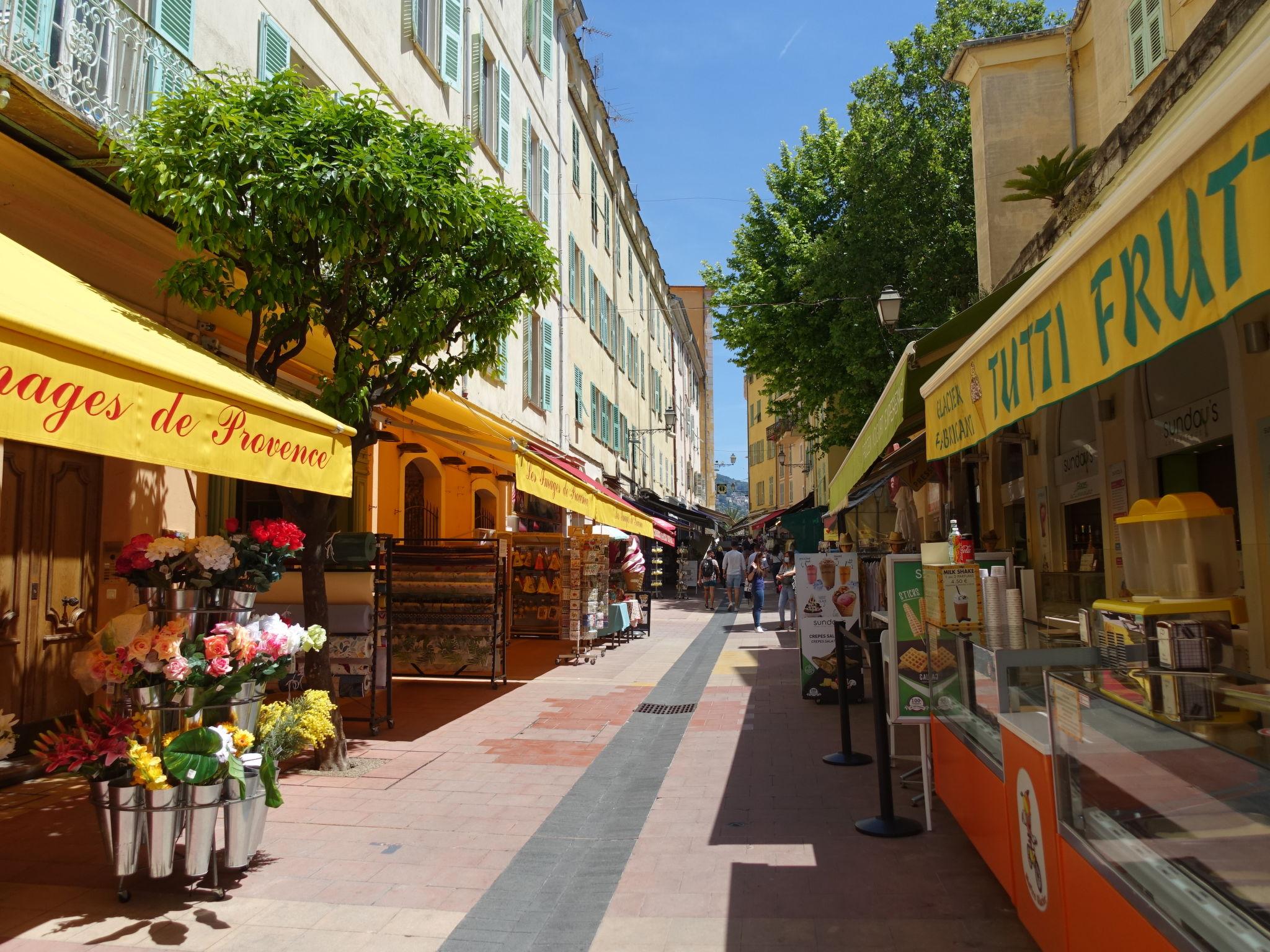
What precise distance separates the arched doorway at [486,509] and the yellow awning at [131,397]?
1387 cm

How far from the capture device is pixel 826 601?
10.1 m

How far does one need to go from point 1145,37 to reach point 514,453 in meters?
9.73

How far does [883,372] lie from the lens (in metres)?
21.2

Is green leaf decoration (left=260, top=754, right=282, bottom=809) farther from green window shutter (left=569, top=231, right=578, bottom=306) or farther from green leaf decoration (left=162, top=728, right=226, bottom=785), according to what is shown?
green window shutter (left=569, top=231, right=578, bottom=306)

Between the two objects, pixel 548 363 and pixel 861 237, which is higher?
pixel 861 237

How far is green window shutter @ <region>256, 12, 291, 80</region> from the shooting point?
9.83 meters

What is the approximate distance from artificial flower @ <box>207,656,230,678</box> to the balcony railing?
400 centimetres

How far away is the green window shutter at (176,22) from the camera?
26.4ft

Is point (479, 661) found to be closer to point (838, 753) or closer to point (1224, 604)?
point (838, 753)

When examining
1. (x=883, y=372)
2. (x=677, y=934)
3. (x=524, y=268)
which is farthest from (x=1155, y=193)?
(x=883, y=372)

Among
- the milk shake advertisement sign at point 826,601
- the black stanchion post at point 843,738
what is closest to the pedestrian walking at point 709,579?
the milk shake advertisement sign at point 826,601

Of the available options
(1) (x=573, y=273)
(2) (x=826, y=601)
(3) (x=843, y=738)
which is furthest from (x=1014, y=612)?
(1) (x=573, y=273)

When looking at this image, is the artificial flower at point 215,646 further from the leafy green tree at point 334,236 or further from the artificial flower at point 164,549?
the leafy green tree at point 334,236

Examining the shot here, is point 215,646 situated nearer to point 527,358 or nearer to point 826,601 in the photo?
point 826,601
